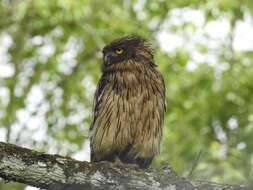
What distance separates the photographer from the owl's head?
16.8 feet

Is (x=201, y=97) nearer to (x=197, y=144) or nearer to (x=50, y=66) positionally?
(x=197, y=144)

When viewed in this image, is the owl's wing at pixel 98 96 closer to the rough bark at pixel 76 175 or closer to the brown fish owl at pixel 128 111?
the brown fish owl at pixel 128 111

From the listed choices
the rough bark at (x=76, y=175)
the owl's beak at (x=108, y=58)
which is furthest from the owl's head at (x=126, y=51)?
the rough bark at (x=76, y=175)

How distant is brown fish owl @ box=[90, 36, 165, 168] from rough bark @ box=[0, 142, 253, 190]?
99cm

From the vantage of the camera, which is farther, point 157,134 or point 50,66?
point 50,66

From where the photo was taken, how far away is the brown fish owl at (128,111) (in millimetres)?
4617

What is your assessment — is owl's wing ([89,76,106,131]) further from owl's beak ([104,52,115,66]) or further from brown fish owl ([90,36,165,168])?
owl's beak ([104,52,115,66])

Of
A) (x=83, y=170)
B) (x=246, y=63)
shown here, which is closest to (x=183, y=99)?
(x=246, y=63)

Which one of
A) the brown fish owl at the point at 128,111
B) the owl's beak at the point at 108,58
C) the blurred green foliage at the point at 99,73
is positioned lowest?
the brown fish owl at the point at 128,111

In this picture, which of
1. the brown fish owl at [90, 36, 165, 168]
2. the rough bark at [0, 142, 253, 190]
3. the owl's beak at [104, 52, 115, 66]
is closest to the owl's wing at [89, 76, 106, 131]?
the brown fish owl at [90, 36, 165, 168]

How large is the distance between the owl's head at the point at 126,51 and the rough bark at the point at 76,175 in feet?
5.85

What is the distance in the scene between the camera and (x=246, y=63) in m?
9.30

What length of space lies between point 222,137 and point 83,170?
446cm

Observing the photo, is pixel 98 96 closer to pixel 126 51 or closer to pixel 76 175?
pixel 126 51
